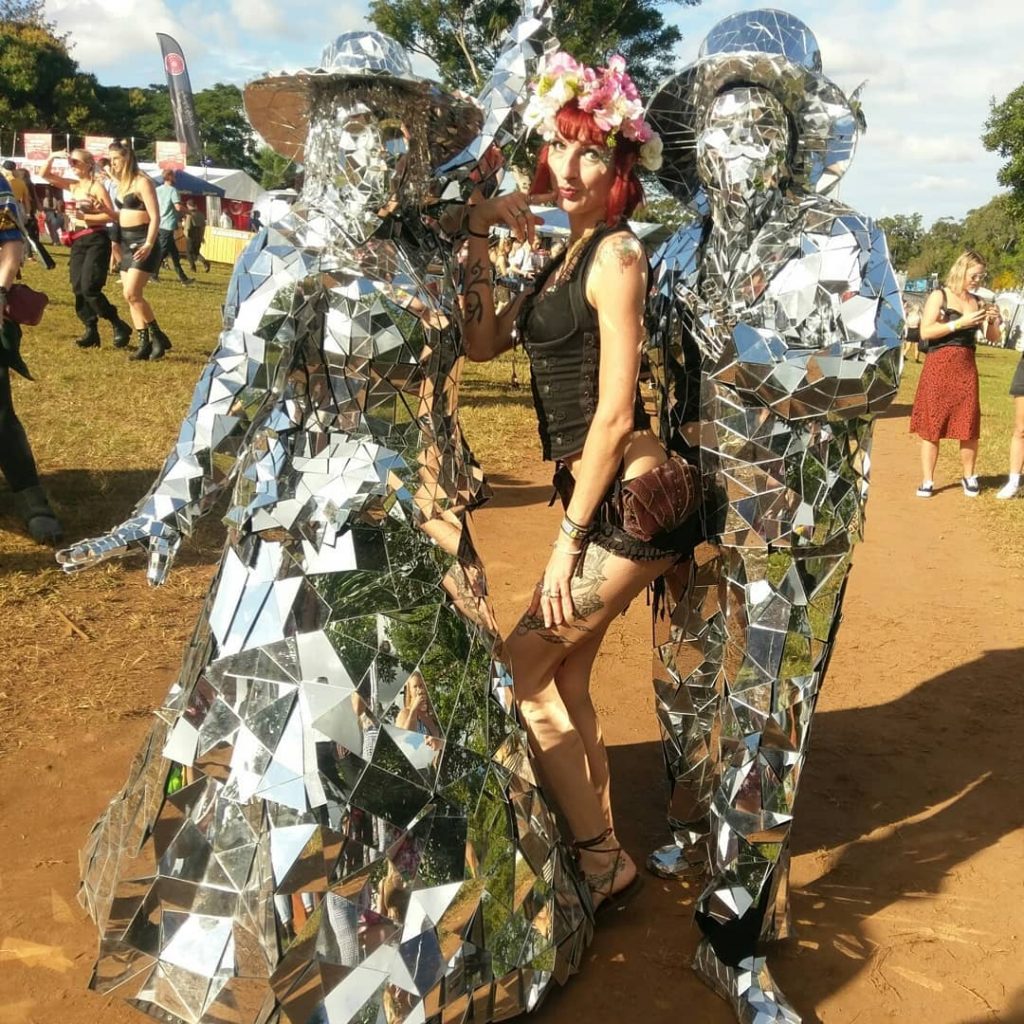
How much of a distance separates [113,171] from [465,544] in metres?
8.68

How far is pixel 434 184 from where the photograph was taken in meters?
2.23

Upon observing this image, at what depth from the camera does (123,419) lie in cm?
751

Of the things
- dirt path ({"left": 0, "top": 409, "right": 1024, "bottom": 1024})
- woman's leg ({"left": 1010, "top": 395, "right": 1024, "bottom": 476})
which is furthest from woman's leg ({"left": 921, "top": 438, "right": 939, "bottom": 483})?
dirt path ({"left": 0, "top": 409, "right": 1024, "bottom": 1024})

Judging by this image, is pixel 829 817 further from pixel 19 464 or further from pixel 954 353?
pixel 954 353

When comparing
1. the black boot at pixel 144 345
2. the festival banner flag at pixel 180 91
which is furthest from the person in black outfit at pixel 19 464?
the festival banner flag at pixel 180 91

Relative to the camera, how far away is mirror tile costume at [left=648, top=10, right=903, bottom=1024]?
2100mm

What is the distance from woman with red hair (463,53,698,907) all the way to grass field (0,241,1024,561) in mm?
3306

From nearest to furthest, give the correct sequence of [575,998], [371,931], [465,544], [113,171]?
[371,931] → [465,544] → [575,998] → [113,171]

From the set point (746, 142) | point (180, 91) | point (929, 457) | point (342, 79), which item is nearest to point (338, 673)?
point (342, 79)

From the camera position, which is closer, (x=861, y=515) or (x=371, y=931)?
(x=371, y=931)

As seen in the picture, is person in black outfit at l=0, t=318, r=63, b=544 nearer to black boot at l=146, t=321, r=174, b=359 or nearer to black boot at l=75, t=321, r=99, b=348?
black boot at l=146, t=321, r=174, b=359

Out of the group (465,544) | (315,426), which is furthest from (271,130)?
(465,544)

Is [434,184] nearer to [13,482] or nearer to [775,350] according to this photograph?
[775,350]

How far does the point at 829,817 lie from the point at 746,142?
228 centimetres
